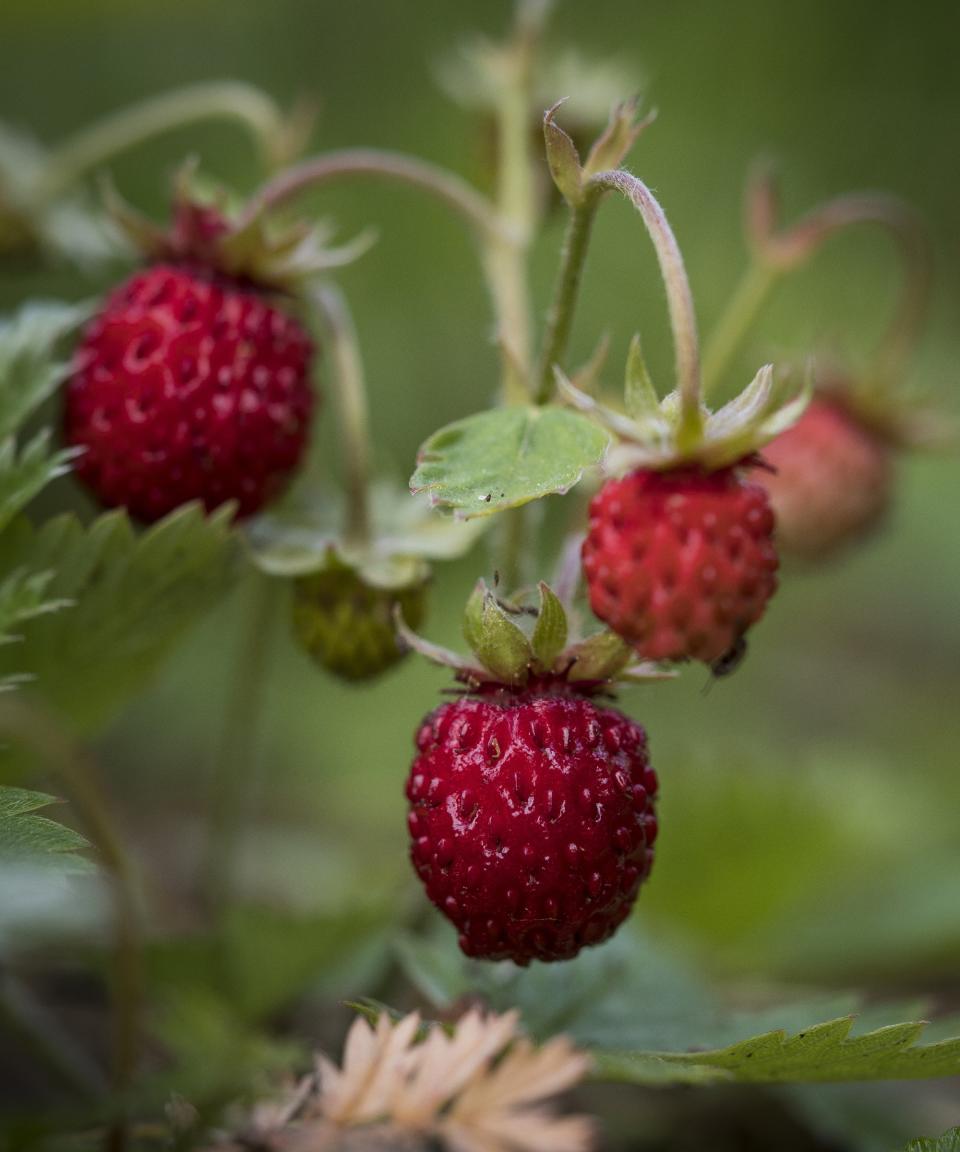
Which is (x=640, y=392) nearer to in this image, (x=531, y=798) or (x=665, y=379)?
(x=531, y=798)

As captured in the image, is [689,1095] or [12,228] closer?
[12,228]

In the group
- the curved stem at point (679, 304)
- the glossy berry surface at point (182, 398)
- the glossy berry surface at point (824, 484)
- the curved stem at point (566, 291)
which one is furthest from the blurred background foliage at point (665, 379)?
the curved stem at point (679, 304)

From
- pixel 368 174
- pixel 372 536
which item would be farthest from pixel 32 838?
pixel 368 174

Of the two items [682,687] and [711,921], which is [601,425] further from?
[682,687]

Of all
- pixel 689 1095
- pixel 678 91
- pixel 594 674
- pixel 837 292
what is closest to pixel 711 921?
pixel 689 1095

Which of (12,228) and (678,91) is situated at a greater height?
(678,91)

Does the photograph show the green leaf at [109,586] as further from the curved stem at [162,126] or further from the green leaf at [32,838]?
the curved stem at [162,126]
